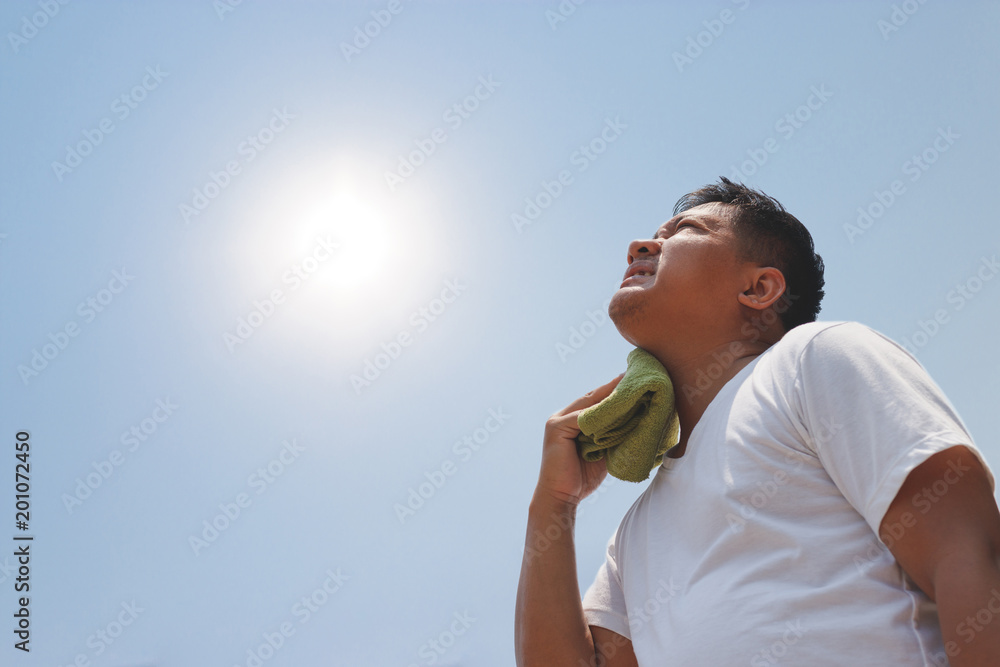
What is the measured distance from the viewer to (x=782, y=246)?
2.02 meters

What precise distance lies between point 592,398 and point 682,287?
1.24 feet

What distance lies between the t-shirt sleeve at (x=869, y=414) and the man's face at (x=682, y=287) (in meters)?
0.42

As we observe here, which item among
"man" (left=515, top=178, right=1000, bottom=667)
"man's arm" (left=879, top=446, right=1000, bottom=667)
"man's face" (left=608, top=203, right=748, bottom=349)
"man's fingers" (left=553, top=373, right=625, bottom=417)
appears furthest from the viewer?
"man's fingers" (left=553, top=373, right=625, bottom=417)

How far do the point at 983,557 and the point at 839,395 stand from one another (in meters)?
0.33

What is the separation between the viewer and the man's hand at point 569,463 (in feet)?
6.21

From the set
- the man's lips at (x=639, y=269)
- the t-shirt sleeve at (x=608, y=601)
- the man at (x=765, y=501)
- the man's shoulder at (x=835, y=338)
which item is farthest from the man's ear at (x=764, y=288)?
the t-shirt sleeve at (x=608, y=601)

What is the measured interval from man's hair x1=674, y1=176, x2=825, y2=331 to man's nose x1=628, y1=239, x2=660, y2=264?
220mm

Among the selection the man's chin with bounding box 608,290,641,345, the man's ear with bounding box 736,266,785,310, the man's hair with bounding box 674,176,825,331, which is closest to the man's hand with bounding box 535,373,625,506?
the man's chin with bounding box 608,290,641,345

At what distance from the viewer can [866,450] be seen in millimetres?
1234

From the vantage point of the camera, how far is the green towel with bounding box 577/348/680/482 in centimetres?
178

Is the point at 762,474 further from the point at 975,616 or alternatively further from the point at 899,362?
the point at 975,616

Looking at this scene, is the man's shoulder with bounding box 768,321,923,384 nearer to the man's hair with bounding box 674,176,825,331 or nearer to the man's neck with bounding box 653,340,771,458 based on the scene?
the man's neck with bounding box 653,340,771,458

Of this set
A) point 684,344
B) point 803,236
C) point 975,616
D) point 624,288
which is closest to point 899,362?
point 975,616

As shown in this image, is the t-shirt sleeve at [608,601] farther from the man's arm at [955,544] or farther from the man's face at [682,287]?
the man's arm at [955,544]
